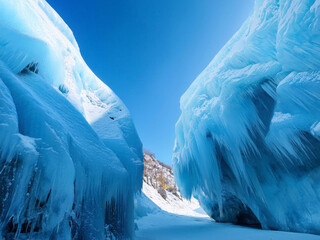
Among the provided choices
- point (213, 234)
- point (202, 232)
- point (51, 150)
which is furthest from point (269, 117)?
point (51, 150)

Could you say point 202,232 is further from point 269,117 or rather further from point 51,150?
point 51,150

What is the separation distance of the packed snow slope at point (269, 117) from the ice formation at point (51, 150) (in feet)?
8.49

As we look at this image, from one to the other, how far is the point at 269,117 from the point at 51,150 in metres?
4.71

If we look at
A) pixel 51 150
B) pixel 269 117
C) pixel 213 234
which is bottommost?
pixel 213 234

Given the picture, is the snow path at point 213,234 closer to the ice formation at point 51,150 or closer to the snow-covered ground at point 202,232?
the snow-covered ground at point 202,232

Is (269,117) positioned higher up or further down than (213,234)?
higher up

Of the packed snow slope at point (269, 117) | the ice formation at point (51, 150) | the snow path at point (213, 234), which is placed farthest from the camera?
the snow path at point (213, 234)

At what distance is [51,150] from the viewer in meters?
1.74

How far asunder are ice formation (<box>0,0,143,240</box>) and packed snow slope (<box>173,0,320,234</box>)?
2.59m

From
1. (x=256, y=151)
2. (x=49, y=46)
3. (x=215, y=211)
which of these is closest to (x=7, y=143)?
(x=49, y=46)

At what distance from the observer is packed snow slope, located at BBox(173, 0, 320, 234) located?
282 centimetres

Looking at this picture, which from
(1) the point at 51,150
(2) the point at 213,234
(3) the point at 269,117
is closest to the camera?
(1) the point at 51,150

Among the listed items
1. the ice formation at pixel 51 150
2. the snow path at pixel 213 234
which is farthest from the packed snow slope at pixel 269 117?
the ice formation at pixel 51 150

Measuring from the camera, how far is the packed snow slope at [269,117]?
2.82m
